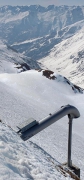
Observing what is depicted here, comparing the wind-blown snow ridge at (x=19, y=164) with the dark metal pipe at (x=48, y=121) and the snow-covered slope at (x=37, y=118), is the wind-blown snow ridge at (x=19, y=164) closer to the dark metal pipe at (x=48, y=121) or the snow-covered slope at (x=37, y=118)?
the snow-covered slope at (x=37, y=118)

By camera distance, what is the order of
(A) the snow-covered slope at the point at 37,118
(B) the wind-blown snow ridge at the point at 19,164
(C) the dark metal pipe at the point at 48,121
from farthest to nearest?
(C) the dark metal pipe at the point at 48,121
(A) the snow-covered slope at the point at 37,118
(B) the wind-blown snow ridge at the point at 19,164

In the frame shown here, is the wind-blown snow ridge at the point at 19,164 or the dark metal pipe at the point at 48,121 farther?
the dark metal pipe at the point at 48,121

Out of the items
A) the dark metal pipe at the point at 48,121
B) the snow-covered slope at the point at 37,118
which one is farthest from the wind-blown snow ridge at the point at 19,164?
the dark metal pipe at the point at 48,121

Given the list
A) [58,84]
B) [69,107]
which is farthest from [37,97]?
[69,107]

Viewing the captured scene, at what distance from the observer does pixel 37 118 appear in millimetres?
35625

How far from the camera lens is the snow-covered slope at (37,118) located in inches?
468

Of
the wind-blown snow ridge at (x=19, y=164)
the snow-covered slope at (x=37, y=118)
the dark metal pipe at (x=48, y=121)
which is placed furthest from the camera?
the dark metal pipe at (x=48, y=121)

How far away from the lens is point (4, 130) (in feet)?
49.1

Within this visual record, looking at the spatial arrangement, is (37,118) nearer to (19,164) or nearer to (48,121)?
(48,121)

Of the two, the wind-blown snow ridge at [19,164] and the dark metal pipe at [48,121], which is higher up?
the dark metal pipe at [48,121]

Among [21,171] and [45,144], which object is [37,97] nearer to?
[45,144]

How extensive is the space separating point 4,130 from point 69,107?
20.7 feet

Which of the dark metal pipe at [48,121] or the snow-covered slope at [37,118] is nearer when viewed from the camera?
the snow-covered slope at [37,118]

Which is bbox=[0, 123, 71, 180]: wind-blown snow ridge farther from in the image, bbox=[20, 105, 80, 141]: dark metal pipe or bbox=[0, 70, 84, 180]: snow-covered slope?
bbox=[20, 105, 80, 141]: dark metal pipe
